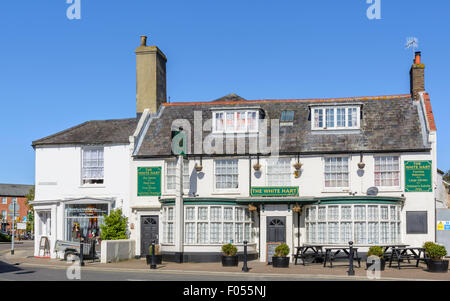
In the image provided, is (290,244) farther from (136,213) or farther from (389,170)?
(136,213)

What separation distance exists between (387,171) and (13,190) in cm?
9275

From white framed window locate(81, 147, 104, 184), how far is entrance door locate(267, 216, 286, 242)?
10.1 metres

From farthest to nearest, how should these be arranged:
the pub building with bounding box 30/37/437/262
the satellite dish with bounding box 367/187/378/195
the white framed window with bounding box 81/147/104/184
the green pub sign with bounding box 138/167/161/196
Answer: the white framed window with bounding box 81/147/104/184 < the green pub sign with bounding box 138/167/161/196 < the satellite dish with bounding box 367/187/378/195 < the pub building with bounding box 30/37/437/262

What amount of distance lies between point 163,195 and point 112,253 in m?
4.25

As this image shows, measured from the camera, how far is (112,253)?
1131 inches

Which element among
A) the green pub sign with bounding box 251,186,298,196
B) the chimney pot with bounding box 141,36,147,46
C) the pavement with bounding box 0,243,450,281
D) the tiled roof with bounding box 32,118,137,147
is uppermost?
the chimney pot with bounding box 141,36,147,46

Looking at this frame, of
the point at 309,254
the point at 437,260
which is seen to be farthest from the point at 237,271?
the point at 437,260

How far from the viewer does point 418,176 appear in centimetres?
2859

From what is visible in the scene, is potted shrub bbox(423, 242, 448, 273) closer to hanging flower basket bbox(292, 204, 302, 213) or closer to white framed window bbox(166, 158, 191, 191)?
hanging flower basket bbox(292, 204, 302, 213)

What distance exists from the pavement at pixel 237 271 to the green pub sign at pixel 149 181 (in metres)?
4.03

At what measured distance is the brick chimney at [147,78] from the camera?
1340 inches

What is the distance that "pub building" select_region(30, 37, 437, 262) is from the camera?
93.6ft

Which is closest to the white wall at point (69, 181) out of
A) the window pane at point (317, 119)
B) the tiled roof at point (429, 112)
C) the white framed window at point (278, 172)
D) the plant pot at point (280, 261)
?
the white framed window at point (278, 172)

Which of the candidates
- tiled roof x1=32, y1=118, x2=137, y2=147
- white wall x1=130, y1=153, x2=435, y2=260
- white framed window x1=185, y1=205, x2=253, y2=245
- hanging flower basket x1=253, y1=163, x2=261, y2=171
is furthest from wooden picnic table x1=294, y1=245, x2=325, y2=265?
tiled roof x1=32, y1=118, x2=137, y2=147
